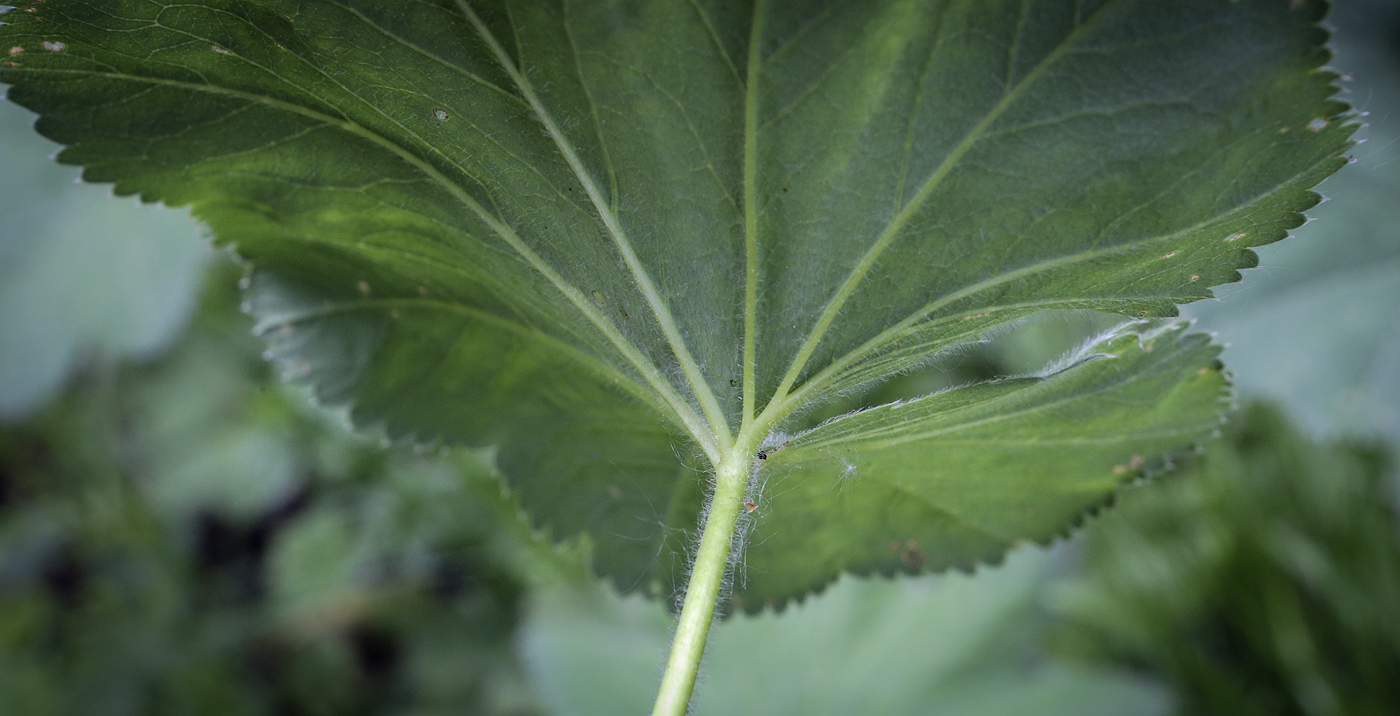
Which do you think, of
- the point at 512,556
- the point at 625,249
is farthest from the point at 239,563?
the point at 625,249

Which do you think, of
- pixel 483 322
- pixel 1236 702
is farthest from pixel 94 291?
pixel 1236 702

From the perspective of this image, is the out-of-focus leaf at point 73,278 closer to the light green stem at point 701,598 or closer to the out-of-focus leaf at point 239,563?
the out-of-focus leaf at point 239,563

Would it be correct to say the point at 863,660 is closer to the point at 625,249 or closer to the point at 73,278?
the point at 625,249

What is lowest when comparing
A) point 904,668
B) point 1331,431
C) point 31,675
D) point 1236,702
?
point 31,675

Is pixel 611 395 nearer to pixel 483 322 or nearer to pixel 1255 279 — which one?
pixel 483 322

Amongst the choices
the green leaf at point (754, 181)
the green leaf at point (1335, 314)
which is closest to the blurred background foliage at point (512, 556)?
the green leaf at point (1335, 314)

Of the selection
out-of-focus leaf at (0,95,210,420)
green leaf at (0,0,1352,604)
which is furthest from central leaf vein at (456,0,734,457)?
out-of-focus leaf at (0,95,210,420)

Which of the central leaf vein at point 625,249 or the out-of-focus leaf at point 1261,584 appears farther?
the out-of-focus leaf at point 1261,584
